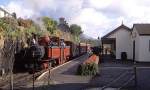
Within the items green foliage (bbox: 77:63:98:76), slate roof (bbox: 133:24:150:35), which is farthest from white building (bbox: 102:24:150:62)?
green foliage (bbox: 77:63:98:76)

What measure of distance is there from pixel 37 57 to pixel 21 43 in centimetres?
286

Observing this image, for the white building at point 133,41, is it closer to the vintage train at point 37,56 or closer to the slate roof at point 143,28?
the slate roof at point 143,28

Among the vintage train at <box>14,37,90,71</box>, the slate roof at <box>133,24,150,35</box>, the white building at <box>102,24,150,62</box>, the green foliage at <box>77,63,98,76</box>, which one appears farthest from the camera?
the slate roof at <box>133,24,150,35</box>

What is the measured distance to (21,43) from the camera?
3253 cm

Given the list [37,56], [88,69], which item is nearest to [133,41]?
[37,56]

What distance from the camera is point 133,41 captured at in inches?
2031

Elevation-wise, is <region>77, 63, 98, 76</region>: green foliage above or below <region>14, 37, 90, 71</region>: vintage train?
below

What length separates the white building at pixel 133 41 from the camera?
4753 cm

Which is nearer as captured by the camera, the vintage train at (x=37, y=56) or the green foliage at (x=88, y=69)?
the green foliage at (x=88, y=69)

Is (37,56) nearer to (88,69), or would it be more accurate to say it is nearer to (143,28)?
(88,69)

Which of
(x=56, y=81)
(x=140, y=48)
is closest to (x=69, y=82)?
(x=56, y=81)

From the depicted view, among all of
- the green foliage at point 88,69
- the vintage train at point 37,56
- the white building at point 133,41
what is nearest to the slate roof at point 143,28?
the white building at point 133,41

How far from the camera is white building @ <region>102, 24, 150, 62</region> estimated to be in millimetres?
47531

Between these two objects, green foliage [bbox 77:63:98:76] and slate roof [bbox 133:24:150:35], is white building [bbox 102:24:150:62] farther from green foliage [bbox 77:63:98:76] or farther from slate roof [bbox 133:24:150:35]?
green foliage [bbox 77:63:98:76]
